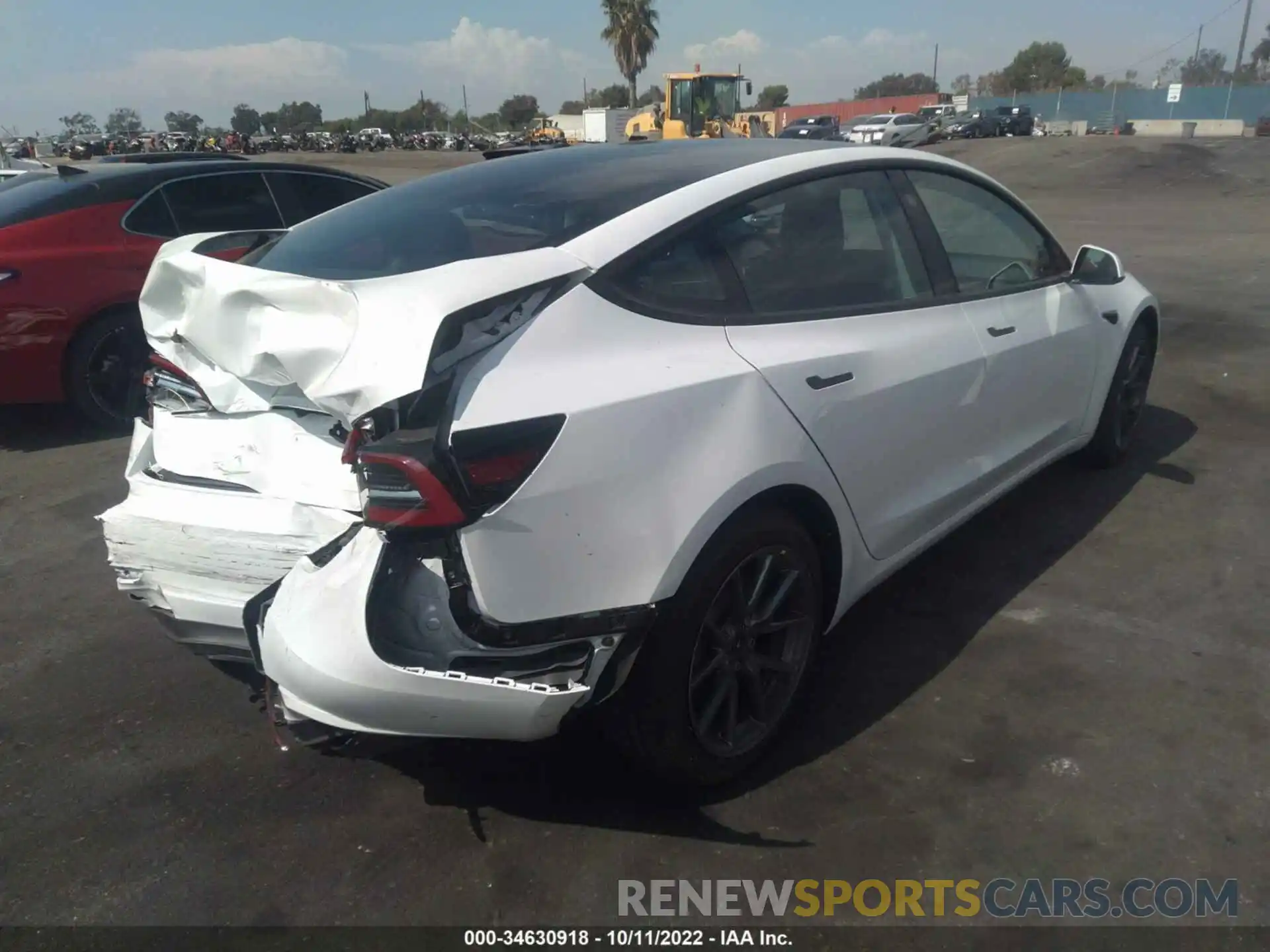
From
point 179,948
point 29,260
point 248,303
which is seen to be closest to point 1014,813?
point 179,948

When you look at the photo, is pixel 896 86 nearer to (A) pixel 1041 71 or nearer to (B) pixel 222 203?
(A) pixel 1041 71

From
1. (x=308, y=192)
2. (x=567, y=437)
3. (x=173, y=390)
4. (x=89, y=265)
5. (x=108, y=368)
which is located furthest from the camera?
(x=308, y=192)

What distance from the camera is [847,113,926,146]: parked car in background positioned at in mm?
39438

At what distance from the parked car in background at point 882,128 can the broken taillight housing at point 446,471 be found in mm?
39002

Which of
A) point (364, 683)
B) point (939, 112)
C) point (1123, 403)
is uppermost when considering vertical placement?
point (939, 112)

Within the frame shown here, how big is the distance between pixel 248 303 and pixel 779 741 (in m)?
1.92

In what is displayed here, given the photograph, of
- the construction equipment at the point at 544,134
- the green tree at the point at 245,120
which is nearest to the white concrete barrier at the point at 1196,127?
the construction equipment at the point at 544,134

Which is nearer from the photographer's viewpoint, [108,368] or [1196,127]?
[108,368]

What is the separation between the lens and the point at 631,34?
6462 cm

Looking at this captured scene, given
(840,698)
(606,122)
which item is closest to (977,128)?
(606,122)

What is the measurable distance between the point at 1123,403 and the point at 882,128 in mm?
40025

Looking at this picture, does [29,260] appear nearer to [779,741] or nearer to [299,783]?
[299,783]

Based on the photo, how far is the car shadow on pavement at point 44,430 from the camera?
6.16 meters

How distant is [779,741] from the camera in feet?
9.54
